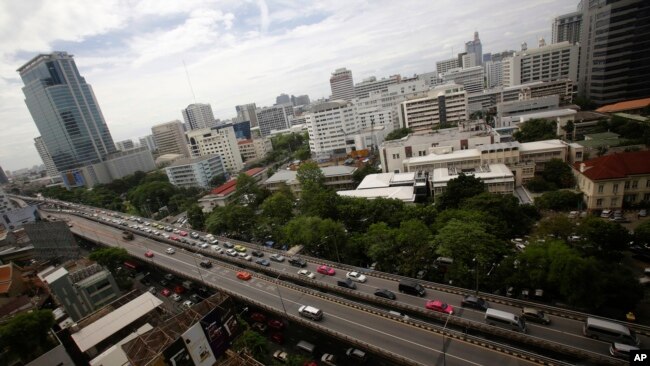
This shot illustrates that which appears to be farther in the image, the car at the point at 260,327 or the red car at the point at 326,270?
the red car at the point at 326,270

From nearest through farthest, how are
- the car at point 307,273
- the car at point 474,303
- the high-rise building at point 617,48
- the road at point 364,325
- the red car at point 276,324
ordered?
the road at point 364,325, the car at point 474,303, the red car at point 276,324, the car at point 307,273, the high-rise building at point 617,48

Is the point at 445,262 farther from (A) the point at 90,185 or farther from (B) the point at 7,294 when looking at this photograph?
(A) the point at 90,185

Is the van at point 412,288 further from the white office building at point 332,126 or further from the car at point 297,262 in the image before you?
the white office building at point 332,126

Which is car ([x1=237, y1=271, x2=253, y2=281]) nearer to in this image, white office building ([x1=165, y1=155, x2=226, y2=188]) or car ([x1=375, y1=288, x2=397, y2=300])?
car ([x1=375, y1=288, x2=397, y2=300])

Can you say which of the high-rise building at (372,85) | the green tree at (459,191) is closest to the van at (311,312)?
→ the green tree at (459,191)

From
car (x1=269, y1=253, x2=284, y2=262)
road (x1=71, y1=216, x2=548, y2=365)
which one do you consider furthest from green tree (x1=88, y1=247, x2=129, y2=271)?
car (x1=269, y1=253, x2=284, y2=262)

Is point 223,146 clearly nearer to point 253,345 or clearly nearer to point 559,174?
point 253,345

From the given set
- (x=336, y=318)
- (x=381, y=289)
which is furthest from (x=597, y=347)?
(x=336, y=318)
